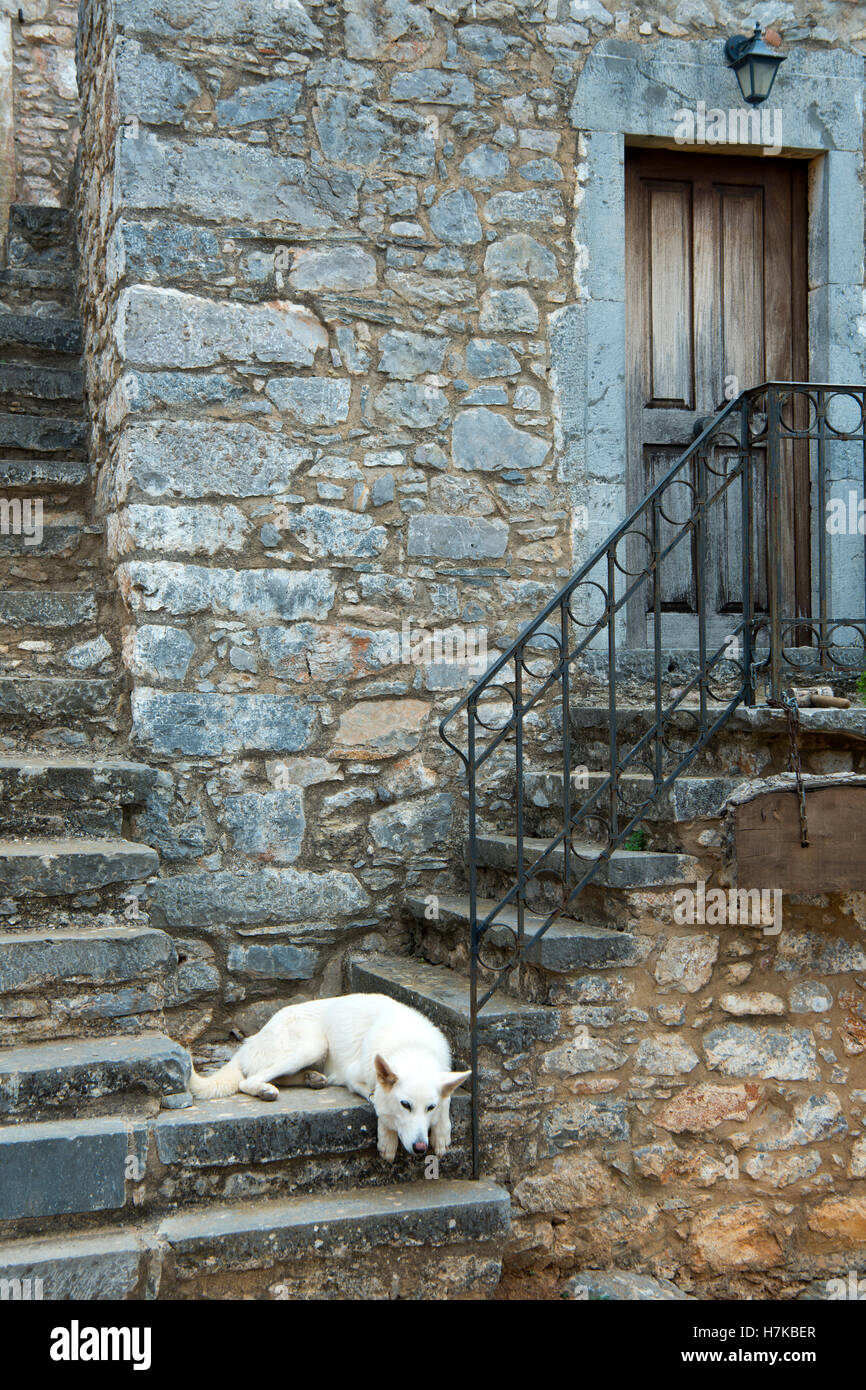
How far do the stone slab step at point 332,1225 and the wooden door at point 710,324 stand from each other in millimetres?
2489

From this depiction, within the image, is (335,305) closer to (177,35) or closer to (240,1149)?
(177,35)

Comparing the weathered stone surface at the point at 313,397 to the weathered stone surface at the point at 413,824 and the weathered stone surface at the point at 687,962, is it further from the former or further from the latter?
the weathered stone surface at the point at 687,962

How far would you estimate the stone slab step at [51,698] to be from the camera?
4.34 metres

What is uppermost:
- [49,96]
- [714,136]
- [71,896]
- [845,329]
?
[49,96]

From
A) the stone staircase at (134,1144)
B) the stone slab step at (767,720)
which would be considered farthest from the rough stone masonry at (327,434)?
the stone slab step at (767,720)

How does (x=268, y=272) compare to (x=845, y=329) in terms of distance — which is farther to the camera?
(x=845, y=329)

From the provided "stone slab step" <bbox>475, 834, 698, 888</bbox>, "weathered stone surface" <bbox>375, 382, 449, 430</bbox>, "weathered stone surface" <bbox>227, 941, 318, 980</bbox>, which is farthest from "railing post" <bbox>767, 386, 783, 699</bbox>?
"weathered stone surface" <bbox>227, 941, 318, 980</bbox>

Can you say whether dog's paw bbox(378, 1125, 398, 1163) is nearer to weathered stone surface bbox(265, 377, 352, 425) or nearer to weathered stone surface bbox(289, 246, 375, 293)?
weathered stone surface bbox(265, 377, 352, 425)

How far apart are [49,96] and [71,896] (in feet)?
20.2

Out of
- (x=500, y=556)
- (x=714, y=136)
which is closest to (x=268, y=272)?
(x=500, y=556)

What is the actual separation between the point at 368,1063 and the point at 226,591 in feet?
5.83

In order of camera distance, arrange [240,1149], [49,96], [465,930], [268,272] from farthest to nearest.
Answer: [49,96] → [268,272] → [465,930] → [240,1149]

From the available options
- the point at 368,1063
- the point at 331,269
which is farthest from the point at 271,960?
the point at 331,269

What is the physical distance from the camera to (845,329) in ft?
16.9
